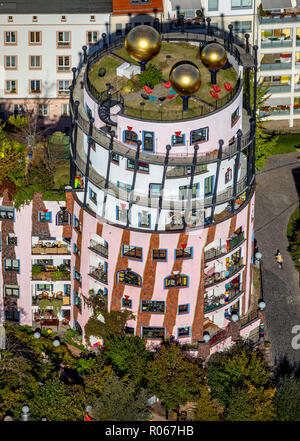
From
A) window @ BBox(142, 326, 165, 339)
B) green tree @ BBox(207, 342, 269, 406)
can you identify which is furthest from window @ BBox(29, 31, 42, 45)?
green tree @ BBox(207, 342, 269, 406)

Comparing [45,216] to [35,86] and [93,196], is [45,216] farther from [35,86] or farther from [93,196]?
[35,86]

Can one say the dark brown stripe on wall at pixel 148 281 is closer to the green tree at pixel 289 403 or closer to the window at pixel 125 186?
the window at pixel 125 186

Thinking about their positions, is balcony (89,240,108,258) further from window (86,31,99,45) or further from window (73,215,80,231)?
window (86,31,99,45)

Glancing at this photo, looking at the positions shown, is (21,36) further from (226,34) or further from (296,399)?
(296,399)

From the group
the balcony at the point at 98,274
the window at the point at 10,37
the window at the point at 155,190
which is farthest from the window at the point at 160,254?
the window at the point at 10,37

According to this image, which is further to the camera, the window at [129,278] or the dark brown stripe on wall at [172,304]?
the window at [129,278]

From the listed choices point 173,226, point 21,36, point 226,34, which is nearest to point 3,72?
point 21,36
